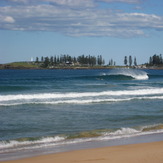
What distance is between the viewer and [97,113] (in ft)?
64.5

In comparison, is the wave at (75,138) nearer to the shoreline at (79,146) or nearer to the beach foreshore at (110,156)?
the shoreline at (79,146)

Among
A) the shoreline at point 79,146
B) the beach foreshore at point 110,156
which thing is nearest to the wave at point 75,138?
the shoreline at point 79,146

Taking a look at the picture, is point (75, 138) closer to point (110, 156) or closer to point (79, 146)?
point (79, 146)

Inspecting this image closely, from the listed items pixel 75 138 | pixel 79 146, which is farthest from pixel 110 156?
pixel 75 138

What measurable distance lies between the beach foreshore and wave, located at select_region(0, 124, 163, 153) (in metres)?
1.56

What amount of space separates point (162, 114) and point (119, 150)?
29.8 ft

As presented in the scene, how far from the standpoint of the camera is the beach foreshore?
32.0ft

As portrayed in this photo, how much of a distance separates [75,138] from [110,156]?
3.02m

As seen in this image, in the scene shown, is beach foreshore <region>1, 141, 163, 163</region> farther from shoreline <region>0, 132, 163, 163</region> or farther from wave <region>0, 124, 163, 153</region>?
wave <region>0, 124, 163, 153</region>

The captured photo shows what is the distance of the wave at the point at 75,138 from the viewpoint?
11883mm

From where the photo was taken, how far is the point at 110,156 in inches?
402

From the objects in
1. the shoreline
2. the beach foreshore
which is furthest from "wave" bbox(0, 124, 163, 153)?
the beach foreshore

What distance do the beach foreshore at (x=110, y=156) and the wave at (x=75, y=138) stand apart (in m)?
1.56

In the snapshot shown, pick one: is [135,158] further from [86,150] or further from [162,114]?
[162,114]
